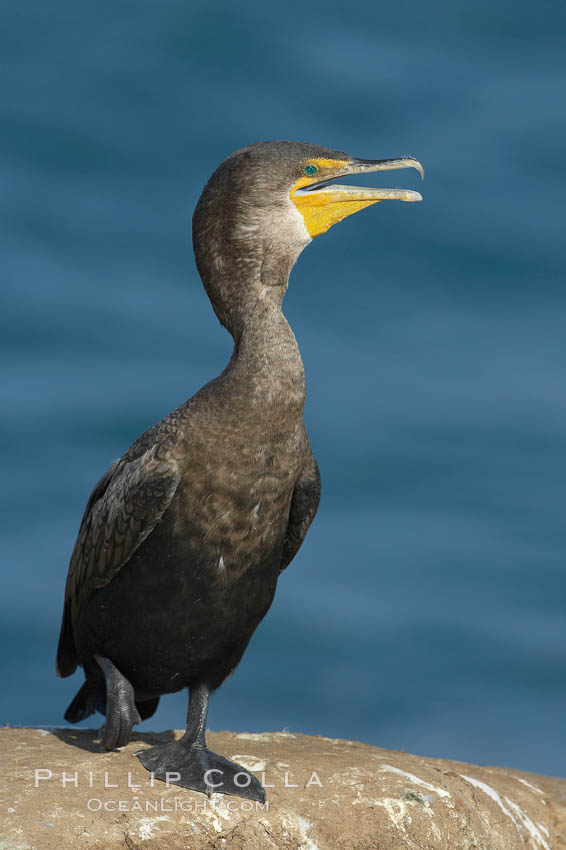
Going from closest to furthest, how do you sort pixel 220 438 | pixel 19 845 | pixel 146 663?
pixel 19 845 → pixel 220 438 → pixel 146 663

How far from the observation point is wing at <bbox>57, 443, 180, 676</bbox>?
18.4 feet

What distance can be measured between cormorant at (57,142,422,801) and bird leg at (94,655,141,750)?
10mm

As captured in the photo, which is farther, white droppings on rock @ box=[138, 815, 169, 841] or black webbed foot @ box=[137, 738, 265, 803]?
black webbed foot @ box=[137, 738, 265, 803]

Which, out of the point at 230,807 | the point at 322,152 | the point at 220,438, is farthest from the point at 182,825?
the point at 322,152

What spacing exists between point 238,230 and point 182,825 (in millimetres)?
2585

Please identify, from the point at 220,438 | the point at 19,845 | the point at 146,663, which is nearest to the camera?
the point at 19,845

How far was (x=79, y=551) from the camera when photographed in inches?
244

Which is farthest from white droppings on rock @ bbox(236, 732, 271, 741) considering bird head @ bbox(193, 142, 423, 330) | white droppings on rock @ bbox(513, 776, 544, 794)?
bird head @ bbox(193, 142, 423, 330)

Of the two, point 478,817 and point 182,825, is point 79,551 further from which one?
point 478,817

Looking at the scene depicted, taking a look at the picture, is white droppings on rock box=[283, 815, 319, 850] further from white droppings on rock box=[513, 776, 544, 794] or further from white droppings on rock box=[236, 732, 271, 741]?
white droppings on rock box=[513, 776, 544, 794]

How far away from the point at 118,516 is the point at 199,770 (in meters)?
1.20

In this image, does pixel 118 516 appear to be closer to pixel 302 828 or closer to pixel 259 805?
pixel 259 805

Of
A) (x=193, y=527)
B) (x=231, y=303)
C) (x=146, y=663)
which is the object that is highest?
(x=231, y=303)

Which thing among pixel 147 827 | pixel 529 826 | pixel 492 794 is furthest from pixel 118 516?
pixel 529 826
